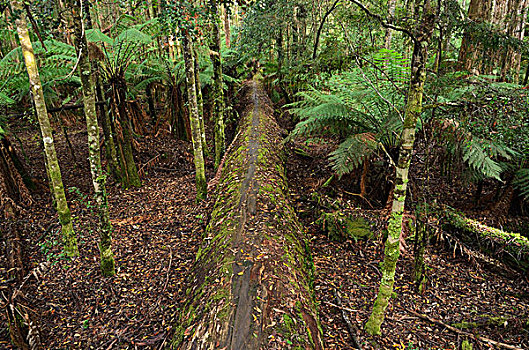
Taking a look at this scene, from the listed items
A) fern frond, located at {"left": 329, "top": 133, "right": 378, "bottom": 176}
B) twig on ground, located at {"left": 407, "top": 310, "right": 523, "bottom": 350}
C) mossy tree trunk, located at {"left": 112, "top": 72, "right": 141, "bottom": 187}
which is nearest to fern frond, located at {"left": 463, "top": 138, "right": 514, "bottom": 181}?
fern frond, located at {"left": 329, "top": 133, "right": 378, "bottom": 176}

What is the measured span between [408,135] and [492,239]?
2.56 m

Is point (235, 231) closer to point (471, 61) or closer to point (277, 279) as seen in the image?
point (277, 279)

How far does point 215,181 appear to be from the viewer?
550 cm

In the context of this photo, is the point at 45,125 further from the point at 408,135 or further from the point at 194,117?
the point at 408,135

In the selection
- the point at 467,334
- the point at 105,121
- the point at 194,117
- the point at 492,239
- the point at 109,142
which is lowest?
the point at 467,334

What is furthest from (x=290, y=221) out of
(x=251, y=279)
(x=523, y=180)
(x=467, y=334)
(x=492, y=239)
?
(x=523, y=180)

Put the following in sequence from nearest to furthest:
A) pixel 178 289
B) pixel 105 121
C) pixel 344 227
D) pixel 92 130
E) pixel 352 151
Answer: pixel 92 130
pixel 178 289
pixel 352 151
pixel 344 227
pixel 105 121

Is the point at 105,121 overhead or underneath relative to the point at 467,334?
overhead

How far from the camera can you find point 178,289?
3520 mm

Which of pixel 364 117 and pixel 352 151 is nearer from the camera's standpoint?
pixel 352 151

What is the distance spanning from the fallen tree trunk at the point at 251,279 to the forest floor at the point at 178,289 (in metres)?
0.47

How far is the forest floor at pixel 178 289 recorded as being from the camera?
288 cm

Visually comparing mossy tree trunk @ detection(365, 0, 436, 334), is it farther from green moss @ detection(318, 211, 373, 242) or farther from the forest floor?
green moss @ detection(318, 211, 373, 242)

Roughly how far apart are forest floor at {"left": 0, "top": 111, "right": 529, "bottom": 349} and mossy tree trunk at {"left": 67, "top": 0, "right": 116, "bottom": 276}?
0.36 m
